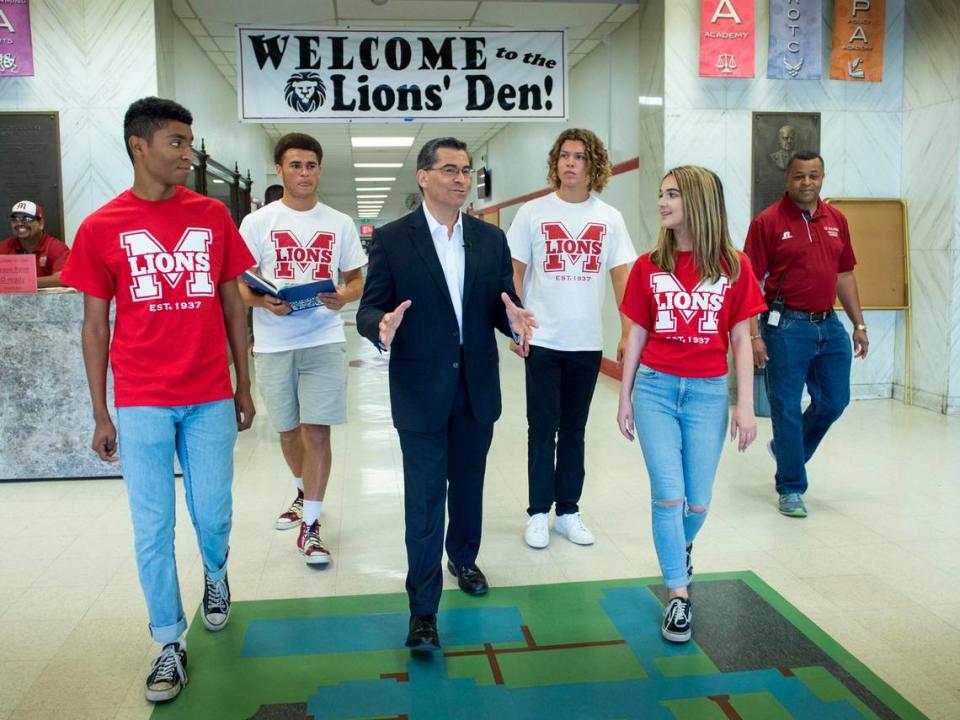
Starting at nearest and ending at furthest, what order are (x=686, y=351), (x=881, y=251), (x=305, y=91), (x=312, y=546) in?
(x=686, y=351)
(x=312, y=546)
(x=305, y=91)
(x=881, y=251)

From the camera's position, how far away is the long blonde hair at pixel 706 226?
2889mm

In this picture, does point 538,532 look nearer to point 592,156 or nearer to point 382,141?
point 592,156

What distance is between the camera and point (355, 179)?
23.0 meters

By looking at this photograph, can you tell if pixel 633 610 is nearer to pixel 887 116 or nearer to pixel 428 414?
pixel 428 414

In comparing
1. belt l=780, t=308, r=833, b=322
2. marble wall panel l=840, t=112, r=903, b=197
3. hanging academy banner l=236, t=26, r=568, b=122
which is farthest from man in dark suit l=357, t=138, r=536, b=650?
marble wall panel l=840, t=112, r=903, b=197

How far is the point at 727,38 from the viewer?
6828 mm

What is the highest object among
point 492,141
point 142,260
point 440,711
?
point 492,141

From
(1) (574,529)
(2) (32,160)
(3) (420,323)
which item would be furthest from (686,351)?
(2) (32,160)

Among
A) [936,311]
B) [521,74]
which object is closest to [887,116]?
[936,311]

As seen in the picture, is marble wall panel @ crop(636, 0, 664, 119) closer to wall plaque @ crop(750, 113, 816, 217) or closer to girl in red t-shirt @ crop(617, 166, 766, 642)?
wall plaque @ crop(750, 113, 816, 217)

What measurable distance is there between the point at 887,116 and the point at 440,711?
665 cm

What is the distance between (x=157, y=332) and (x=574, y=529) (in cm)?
209

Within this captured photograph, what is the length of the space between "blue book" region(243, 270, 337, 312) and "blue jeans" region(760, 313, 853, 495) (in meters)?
2.15

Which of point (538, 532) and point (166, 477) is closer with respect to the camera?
point (166, 477)
